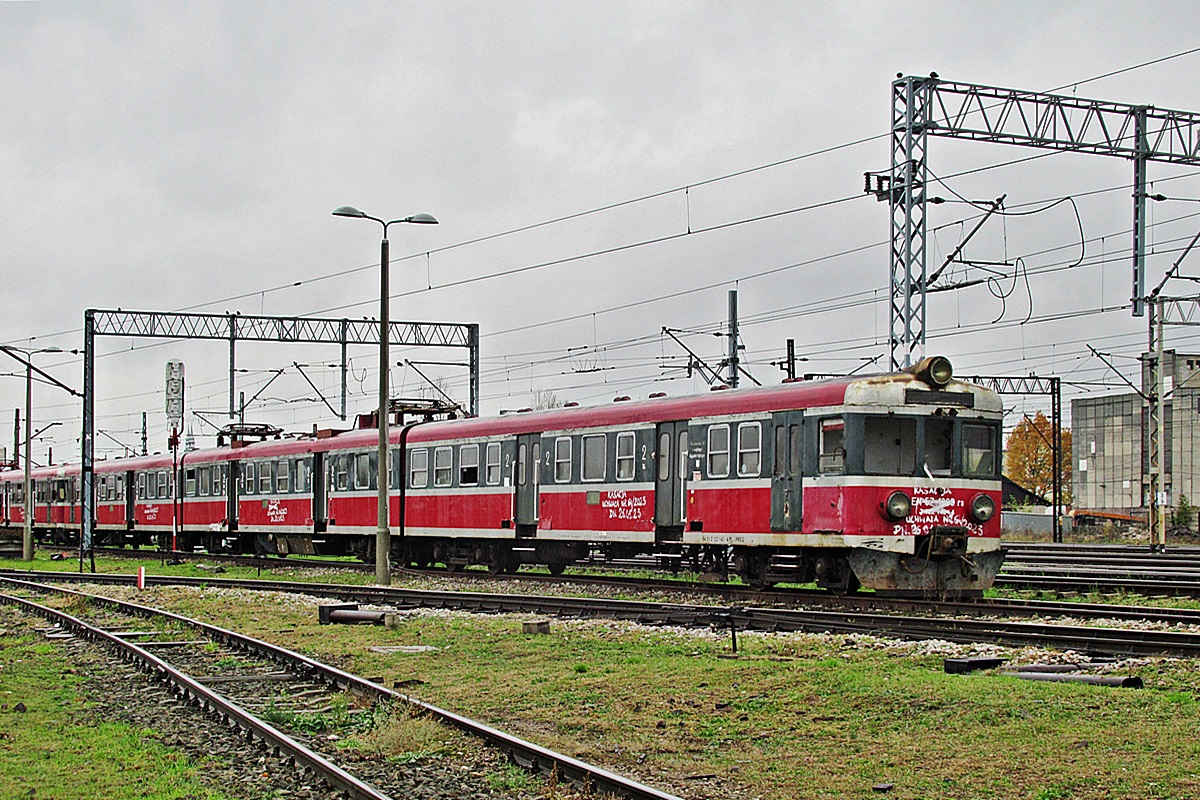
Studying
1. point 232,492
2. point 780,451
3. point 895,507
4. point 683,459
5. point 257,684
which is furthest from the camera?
point 232,492

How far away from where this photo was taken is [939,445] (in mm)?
19703

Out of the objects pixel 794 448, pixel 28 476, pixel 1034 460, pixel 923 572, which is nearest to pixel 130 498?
pixel 28 476

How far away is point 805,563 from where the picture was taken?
66.1ft

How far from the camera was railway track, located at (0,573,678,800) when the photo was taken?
8.57m

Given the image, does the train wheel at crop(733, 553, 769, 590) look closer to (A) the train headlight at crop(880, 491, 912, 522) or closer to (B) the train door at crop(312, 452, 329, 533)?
(A) the train headlight at crop(880, 491, 912, 522)

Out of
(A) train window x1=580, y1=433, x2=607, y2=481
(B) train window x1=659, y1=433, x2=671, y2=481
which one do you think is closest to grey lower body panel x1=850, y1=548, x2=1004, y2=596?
(B) train window x1=659, y1=433, x2=671, y2=481

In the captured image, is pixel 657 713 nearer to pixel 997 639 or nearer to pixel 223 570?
pixel 997 639

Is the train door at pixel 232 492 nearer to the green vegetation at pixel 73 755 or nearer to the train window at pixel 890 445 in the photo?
the train window at pixel 890 445

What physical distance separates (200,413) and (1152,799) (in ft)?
203

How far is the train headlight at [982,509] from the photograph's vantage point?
1955cm

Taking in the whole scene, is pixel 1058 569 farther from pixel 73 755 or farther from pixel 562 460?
pixel 73 755

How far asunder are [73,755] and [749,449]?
12595 mm

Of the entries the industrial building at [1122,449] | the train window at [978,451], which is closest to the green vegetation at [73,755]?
the train window at [978,451]

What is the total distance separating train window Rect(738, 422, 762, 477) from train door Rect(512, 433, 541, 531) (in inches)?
243
